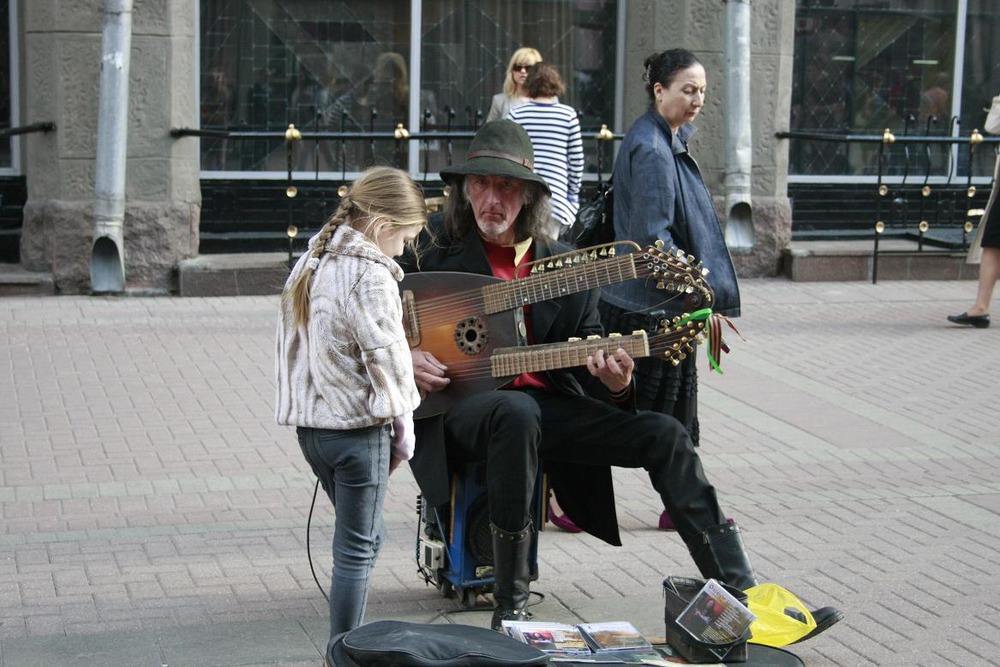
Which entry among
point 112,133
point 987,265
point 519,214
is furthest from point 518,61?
point 519,214

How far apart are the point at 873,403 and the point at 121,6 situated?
573cm

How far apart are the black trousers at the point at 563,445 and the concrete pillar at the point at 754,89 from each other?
275 inches

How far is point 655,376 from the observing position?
5.48 meters

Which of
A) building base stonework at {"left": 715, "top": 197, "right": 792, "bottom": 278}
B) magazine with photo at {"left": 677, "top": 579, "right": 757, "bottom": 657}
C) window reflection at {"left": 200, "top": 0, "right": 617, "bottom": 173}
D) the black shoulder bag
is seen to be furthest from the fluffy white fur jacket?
building base stonework at {"left": 715, "top": 197, "right": 792, "bottom": 278}

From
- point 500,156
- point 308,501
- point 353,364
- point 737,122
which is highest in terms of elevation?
point 737,122

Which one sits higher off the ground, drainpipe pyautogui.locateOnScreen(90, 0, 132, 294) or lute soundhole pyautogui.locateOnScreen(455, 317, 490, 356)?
drainpipe pyautogui.locateOnScreen(90, 0, 132, 294)

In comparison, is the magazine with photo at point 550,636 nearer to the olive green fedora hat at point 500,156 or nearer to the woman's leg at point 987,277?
the olive green fedora hat at point 500,156

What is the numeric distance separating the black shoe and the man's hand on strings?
1393 millimetres

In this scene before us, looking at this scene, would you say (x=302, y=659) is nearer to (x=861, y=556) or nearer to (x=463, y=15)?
(x=861, y=556)

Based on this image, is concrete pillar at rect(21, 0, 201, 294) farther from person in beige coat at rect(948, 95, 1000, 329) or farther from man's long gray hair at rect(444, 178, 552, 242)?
man's long gray hair at rect(444, 178, 552, 242)

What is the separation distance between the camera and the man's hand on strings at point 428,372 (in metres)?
4.71

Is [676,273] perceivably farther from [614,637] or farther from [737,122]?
[737,122]

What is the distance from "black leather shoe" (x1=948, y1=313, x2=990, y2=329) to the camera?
10.3 metres

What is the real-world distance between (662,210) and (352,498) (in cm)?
190
